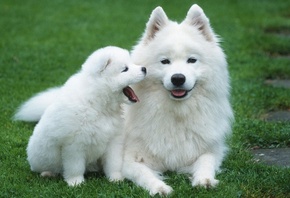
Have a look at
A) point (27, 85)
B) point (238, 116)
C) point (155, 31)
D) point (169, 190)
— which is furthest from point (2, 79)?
point (169, 190)

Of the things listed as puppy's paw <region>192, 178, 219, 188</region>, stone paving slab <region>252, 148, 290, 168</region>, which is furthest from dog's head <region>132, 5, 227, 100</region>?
stone paving slab <region>252, 148, 290, 168</region>

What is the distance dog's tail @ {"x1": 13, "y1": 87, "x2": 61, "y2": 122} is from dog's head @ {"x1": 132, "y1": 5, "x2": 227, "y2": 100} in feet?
4.72

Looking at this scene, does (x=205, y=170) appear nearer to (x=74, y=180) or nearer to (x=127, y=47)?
(x=74, y=180)

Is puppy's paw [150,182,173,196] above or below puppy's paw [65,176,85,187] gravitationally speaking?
above

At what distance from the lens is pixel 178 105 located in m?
5.04

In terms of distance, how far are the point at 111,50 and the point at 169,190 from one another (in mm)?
1165

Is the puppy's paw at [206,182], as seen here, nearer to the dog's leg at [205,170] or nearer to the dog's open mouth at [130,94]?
the dog's leg at [205,170]

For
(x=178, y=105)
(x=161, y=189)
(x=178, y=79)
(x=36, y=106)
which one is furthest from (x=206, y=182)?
(x=36, y=106)

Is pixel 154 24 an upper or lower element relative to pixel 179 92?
upper

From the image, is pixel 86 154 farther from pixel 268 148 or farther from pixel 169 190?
pixel 268 148

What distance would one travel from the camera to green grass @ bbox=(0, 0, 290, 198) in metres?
4.74

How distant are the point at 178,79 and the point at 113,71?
50cm

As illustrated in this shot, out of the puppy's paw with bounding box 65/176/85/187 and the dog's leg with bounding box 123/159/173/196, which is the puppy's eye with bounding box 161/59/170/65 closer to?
the dog's leg with bounding box 123/159/173/196

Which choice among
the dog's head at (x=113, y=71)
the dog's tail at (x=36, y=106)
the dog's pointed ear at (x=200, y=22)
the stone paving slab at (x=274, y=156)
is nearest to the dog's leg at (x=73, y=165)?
the dog's head at (x=113, y=71)
